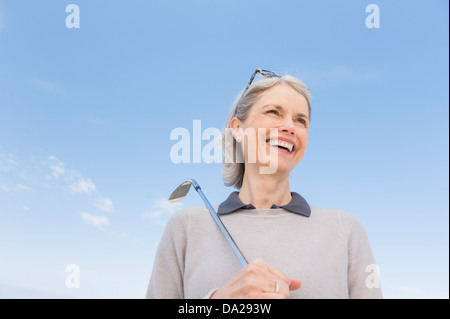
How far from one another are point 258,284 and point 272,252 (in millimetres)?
620

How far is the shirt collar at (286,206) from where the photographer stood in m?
3.01

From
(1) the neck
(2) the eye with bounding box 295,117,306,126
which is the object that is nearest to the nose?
(2) the eye with bounding box 295,117,306,126

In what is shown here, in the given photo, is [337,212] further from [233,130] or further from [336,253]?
[233,130]

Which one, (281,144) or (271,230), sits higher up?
(281,144)

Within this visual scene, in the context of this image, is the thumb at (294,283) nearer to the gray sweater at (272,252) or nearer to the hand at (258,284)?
Answer: the hand at (258,284)

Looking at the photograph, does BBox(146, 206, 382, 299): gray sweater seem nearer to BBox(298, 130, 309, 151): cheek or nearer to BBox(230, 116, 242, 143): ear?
BBox(298, 130, 309, 151): cheek

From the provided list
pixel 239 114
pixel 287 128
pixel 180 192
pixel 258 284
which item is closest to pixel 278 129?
pixel 287 128

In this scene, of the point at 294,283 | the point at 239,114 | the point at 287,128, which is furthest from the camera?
the point at 239,114

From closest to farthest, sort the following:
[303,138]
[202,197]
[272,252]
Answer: [272,252] → [303,138] → [202,197]

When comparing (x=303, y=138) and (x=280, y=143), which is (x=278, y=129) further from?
(x=303, y=138)

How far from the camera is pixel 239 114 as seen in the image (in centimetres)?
338

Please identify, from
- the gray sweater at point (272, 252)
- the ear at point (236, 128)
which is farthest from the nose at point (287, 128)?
the gray sweater at point (272, 252)

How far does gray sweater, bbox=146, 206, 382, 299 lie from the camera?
8.74 feet
